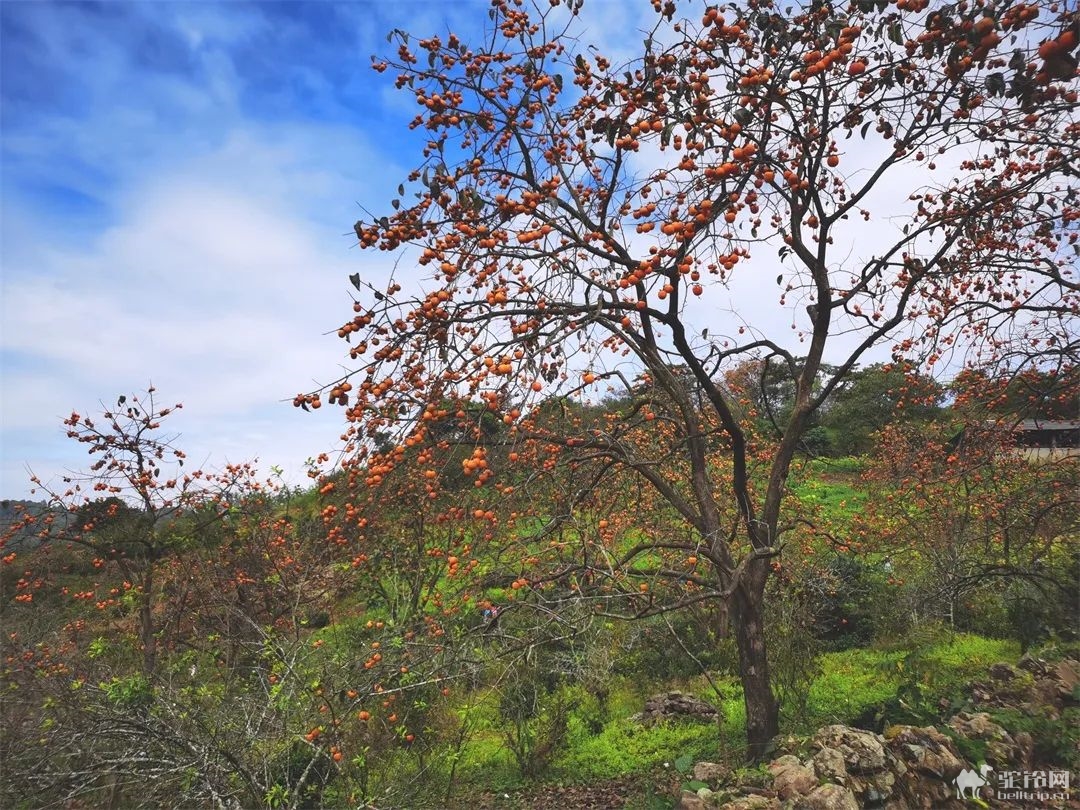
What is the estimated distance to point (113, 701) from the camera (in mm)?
3928

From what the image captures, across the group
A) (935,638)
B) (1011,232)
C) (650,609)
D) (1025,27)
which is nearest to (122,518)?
(650,609)

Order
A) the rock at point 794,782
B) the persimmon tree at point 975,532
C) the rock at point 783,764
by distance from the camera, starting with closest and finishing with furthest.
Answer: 1. the rock at point 794,782
2. the rock at point 783,764
3. the persimmon tree at point 975,532

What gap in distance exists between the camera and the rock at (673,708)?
23.4ft

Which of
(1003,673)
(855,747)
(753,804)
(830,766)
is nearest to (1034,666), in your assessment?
(1003,673)

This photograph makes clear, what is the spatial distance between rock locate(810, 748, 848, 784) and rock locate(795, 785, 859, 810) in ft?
0.40

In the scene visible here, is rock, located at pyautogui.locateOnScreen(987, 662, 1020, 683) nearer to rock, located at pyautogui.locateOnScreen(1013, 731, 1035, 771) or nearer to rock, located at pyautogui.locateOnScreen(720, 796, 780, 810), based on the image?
rock, located at pyautogui.locateOnScreen(1013, 731, 1035, 771)

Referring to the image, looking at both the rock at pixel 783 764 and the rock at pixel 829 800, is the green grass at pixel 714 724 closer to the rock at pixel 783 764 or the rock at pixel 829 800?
the rock at pixel 783 764

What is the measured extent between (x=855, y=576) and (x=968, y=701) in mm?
5314

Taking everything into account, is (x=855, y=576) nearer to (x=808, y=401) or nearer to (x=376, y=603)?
(x=808, y=401)

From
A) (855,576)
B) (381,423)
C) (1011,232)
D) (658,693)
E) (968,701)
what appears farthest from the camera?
(855,576)

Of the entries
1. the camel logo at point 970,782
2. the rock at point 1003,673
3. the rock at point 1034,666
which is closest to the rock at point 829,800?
the camel logo at point 970,782

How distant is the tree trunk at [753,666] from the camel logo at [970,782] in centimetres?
120
